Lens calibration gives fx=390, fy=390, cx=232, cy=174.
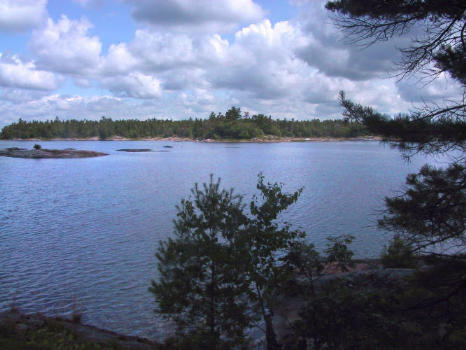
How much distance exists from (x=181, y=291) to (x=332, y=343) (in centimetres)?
302

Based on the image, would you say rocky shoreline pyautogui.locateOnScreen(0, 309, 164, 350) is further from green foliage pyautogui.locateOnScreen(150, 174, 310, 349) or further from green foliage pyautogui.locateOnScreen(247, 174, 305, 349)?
green foliage pyautogui.locateOnScreen(247, 174, 305, 349)

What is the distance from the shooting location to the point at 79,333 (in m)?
9.63

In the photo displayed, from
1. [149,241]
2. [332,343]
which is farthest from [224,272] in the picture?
[149,241]

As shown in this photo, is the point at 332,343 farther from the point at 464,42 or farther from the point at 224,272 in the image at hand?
the point at 464,42

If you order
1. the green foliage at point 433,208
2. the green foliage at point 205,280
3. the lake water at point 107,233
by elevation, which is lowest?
the lake water at point 107,233

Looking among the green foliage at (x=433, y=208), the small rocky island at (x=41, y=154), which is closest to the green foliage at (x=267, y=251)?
the green foliage at (x=433, y=208)

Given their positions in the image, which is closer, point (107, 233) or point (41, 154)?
point (107, 233)

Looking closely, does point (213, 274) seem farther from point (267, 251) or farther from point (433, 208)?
point (433, 208)

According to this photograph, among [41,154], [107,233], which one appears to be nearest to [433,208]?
[107,233]

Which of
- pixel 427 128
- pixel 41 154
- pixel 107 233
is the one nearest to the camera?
pixel 427 128

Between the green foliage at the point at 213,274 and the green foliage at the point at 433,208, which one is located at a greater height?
the green foliage at the point at 433,208

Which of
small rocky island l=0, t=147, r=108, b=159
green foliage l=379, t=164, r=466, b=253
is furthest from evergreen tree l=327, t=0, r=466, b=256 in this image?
small rocky island l=0, t=147, r=108, b=159

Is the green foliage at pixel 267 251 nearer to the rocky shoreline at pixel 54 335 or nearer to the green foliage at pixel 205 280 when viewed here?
the green foliage at pixel 205 280

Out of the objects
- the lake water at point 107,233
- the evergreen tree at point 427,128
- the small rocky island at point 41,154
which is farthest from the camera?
the small rocky island at point 41,154
